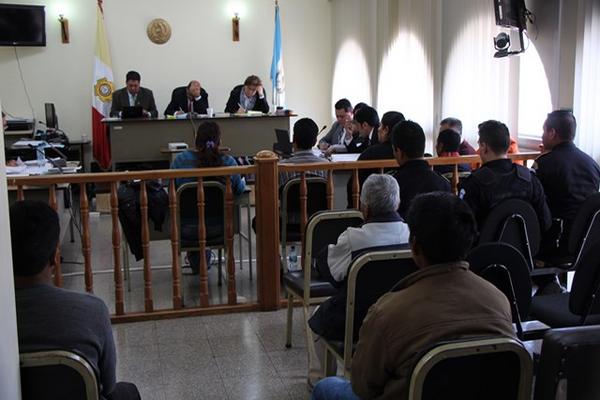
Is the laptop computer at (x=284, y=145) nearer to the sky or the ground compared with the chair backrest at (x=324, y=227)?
nearer to the sky

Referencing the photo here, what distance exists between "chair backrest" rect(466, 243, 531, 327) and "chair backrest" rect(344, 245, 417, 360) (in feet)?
0.76

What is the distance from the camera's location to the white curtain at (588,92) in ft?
17.6

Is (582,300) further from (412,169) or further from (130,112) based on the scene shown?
(130,112)

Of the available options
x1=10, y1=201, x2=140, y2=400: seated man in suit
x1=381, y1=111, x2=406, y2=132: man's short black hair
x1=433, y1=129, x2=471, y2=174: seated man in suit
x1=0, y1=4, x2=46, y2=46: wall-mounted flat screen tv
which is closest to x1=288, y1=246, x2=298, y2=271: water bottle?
x1=381, y1=111, x2=406, y2=132: man's short black hair

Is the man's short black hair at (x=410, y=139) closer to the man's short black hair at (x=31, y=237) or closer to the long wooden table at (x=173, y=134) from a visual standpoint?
the man's short black hair at (x=31, y=237)

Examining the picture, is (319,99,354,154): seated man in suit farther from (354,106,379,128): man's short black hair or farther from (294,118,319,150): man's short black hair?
(294,118,319,150): man's short black hair

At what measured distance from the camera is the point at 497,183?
11.0 feet

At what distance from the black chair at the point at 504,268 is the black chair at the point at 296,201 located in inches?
80.2

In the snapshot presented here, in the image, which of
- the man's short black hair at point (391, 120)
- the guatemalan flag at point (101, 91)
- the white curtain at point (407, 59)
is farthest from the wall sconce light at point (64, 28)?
the man's short black hair at point (391, 120)

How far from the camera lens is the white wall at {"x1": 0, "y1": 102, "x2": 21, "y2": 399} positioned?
1.43m

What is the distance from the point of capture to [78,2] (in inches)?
389

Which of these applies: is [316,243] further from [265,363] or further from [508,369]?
[508,369]

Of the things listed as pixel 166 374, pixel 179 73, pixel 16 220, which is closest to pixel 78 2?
pixel 179 73

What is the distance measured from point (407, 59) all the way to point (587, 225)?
17.9 feet
